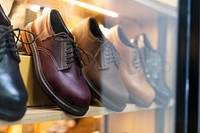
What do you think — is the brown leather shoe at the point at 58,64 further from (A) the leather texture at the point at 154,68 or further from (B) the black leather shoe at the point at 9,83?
(A) the leather texture at the point at 154,68

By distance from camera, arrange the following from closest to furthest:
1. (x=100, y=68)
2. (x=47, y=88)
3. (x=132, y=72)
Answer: (x=47, y=88) < (x=100, y=68) < (x=132, y=72)

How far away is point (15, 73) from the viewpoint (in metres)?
0.42

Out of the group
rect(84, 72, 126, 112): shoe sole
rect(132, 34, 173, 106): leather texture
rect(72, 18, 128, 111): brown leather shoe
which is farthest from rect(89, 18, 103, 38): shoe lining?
rect(132, 34, 173, 106): leather texture

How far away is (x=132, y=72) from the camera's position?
74 centimetres

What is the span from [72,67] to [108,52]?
0.49 feet

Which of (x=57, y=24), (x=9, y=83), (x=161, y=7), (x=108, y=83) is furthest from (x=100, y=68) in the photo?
(x=161, y=7)

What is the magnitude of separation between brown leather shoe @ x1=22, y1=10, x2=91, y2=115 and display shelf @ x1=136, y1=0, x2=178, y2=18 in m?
0.40

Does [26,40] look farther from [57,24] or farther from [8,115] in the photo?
[8,115]

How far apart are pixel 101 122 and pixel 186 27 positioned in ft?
1.23

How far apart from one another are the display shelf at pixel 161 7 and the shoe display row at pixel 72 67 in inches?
7.2

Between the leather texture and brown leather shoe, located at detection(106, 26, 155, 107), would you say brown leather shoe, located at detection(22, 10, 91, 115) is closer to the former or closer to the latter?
brown leather shoe, located at detection(106, 26, 155, 107)

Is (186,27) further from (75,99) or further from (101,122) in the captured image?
(75,99)

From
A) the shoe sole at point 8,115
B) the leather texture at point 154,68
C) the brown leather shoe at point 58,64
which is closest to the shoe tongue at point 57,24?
the brown leather shoe at point 58,64

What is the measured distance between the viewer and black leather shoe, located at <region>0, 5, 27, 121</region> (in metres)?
0.38
